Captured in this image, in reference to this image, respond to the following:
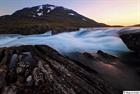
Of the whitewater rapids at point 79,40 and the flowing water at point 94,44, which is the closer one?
the flowing water at point 94,44

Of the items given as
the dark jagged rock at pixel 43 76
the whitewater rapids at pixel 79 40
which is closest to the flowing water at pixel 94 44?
the whitewater rapids at pixel 79 40

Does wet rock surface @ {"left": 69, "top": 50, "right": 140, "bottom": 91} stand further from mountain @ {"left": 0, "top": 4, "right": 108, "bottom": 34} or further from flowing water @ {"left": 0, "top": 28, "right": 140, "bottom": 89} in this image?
mountain @ {"left": 0, "top": 4, "right": 108, "bottom": 34}

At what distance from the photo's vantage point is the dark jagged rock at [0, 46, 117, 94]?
1.39m

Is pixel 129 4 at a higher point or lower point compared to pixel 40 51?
higher

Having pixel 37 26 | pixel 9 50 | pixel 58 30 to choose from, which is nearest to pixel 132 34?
pixel 58 30

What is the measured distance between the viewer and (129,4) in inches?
92.7

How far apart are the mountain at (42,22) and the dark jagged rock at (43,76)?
26.5 inches

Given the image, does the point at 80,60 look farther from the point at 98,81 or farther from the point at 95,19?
the point at 95,19

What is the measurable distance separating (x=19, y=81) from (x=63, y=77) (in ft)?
0.91

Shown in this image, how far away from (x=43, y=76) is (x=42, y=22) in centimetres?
144

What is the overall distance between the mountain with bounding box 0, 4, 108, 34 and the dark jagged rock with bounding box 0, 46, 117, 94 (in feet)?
2.20

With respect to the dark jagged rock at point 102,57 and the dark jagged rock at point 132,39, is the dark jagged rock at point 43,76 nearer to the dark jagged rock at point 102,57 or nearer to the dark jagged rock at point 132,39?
the dark jagged rock at point 102,57

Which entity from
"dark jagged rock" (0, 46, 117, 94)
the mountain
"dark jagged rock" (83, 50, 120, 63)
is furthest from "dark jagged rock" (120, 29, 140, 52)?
"dark jagged rock" (0, 46, 117, 94)

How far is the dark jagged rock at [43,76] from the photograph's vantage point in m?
1.39
